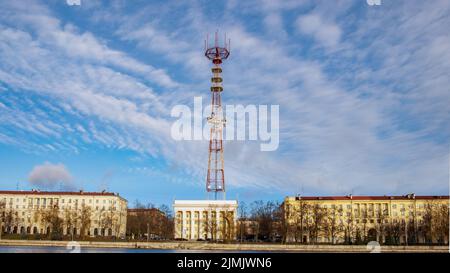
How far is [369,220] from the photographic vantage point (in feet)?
295

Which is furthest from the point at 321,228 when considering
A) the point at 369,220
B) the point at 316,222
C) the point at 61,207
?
the point at 61,207

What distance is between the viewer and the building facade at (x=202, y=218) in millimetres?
73812

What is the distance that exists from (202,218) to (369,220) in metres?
31.5

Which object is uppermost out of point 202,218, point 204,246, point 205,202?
point 205,202

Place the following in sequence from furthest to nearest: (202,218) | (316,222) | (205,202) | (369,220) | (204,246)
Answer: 1. (202,218)
2. (369,220)
3. (205,202)
4. (316,222)
5. (204,246)

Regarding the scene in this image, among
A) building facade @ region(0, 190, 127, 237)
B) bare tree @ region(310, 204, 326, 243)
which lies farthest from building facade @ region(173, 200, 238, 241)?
bare tree @ region(310, 204, 326, 243)

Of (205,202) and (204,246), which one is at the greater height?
(205,202)

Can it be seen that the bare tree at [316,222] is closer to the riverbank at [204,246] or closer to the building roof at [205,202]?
the riverbank at [204,246]

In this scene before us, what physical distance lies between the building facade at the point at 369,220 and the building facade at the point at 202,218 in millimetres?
9027

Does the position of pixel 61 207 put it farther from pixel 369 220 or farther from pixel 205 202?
pixel 369 220

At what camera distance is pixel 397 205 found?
304 ft
